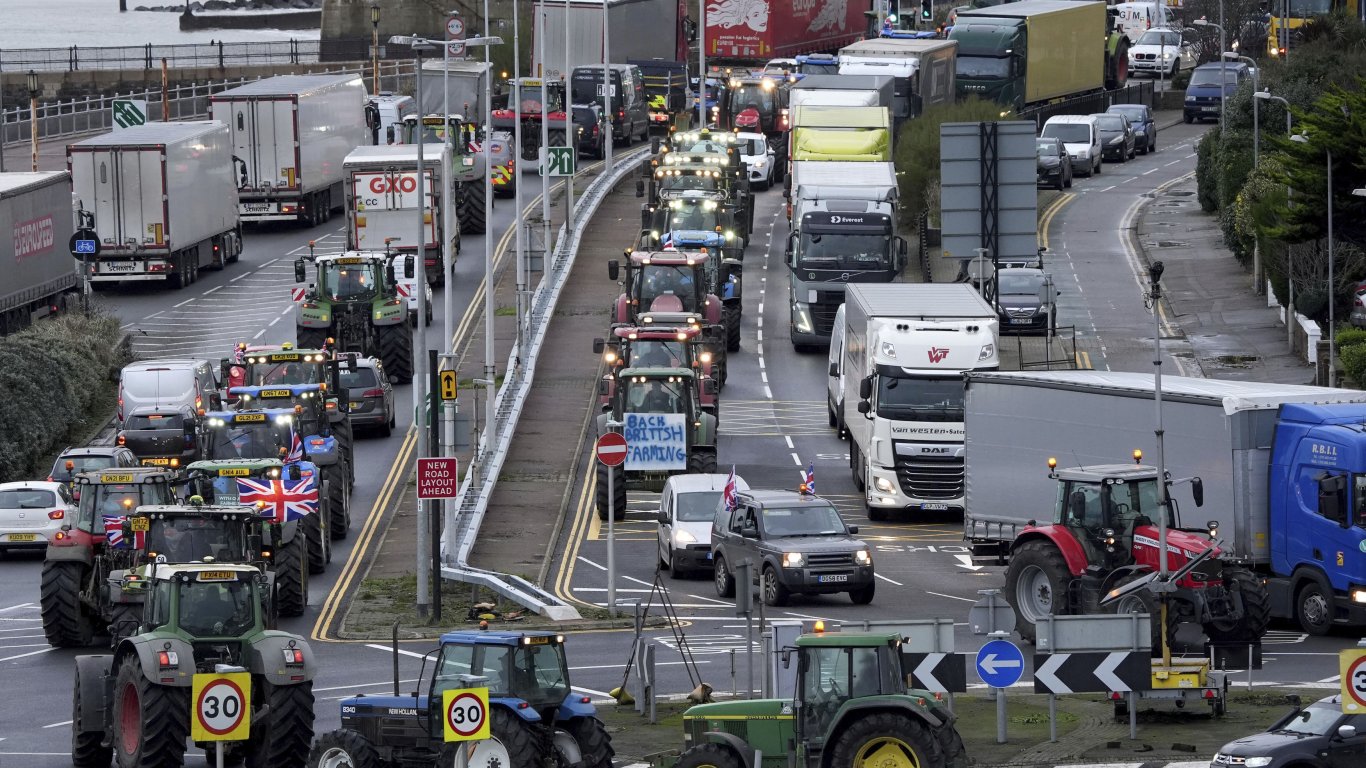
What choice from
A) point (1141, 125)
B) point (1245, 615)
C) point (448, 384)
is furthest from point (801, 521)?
point (1141, 125)

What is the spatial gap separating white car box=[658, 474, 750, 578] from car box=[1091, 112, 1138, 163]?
160 ft

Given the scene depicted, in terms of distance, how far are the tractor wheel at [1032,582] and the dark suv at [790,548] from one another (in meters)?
3.02

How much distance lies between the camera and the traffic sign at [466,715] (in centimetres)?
1830

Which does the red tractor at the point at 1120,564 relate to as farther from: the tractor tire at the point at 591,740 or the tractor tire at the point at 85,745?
the tractor tire at the point at 85,745

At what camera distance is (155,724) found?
2205 centimetres

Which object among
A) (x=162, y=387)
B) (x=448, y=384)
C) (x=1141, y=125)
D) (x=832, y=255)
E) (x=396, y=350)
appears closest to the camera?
(x=448, y=384)

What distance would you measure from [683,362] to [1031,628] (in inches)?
631

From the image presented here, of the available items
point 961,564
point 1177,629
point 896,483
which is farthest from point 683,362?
point 1177,629

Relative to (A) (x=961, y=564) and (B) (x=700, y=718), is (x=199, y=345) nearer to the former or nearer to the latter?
(A) (x=961, y=564)

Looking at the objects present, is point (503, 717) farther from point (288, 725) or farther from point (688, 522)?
point (688, 522)

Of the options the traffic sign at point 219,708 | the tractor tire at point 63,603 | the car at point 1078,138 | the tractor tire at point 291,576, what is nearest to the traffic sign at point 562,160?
the tractor tire at point 291,576

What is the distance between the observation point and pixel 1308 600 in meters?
29.7

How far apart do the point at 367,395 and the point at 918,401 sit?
12070mm

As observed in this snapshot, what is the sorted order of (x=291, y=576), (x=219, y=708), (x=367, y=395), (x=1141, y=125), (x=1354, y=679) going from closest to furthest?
(x=219, y=708) → (x=1354, y=679) → (x=291, y=576) → (x=367, y=395) → (x=1141, y=125)
